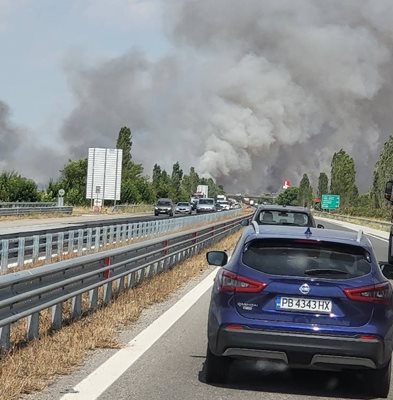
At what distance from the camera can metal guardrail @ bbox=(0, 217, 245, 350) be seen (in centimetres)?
681

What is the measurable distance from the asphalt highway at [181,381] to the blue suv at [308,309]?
330 mm

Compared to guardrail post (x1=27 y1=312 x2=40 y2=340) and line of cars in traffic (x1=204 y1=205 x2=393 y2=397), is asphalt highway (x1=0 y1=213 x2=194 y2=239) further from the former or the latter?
line of cars in traffic (x1=204 y1=205 x2=393 y2=397)

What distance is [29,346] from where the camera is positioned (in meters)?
7.18

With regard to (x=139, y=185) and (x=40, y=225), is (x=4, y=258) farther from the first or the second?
(x=139, y=185)

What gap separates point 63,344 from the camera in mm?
7488

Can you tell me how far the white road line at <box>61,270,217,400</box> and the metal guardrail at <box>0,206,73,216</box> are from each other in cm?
4277

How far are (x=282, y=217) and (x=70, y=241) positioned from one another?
774 cm

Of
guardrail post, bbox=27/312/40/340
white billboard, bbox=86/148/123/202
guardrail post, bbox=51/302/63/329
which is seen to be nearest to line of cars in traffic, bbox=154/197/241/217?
white billboard, bbox=86/148/123/202

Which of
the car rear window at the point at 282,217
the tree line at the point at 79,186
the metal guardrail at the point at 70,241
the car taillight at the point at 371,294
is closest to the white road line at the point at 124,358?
the car taillight at the point at 371,294

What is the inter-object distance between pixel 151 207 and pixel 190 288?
82.9 m

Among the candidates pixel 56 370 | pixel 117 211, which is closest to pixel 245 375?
pixel 56 370

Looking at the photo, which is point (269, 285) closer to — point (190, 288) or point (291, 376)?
point (291, 376)

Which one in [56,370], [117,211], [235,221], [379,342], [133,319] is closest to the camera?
[379,342]

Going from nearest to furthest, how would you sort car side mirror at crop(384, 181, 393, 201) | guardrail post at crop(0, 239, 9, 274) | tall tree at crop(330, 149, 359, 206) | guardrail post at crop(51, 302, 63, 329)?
guardrail post at crop(51, 302, 63, 329), guardrail post at crop(0, 239, 9, 274), car side mirror at crop(384, 181, 393, 201), tall tree at crop(330, 149, 359, 206)
